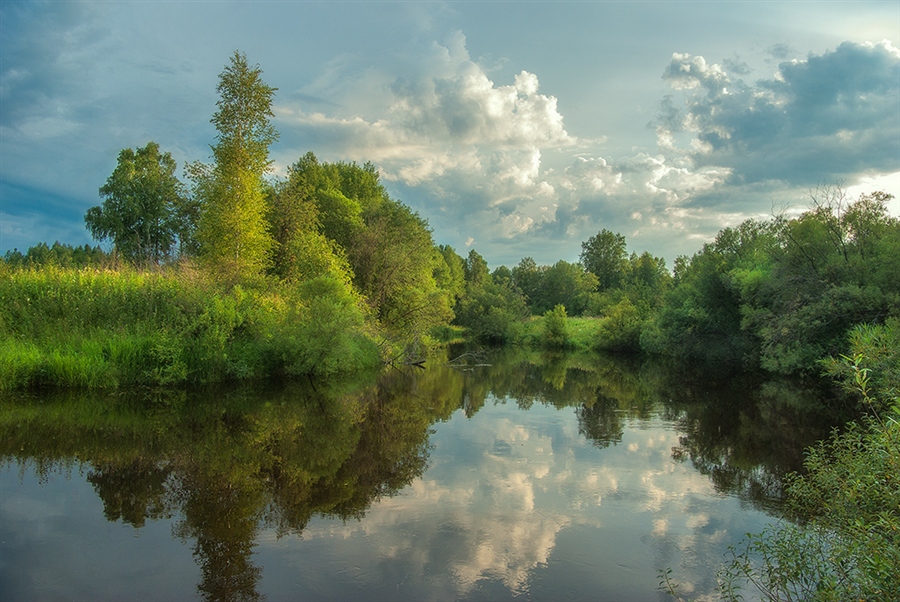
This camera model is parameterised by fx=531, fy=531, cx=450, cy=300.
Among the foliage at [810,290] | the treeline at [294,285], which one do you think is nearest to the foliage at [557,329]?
the treeline at [294,285]

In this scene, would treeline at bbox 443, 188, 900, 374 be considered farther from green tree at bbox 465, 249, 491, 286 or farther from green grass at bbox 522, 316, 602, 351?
green tree at bbox 465, 249, 491, 286

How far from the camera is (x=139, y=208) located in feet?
128

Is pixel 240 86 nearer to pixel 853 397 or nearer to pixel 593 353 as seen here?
pixel 853 397

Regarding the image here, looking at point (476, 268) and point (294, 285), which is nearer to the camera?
point (294, 285)

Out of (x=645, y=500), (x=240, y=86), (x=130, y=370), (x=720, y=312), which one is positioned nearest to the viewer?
(x=645, y=500)

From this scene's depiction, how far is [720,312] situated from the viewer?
3362cm

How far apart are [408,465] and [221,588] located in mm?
4714

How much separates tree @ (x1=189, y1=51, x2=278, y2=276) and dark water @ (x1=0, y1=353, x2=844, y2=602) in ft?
23.8

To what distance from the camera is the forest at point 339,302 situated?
596cm

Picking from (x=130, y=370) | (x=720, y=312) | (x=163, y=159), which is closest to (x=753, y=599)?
(x=130, y=370)

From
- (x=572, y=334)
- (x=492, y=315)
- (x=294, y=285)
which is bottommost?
(x=572, y=334)

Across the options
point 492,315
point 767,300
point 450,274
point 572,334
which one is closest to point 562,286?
point 450,274

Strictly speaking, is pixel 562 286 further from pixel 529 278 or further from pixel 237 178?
pixel 237 178

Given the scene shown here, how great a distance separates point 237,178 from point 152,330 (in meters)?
6.93
